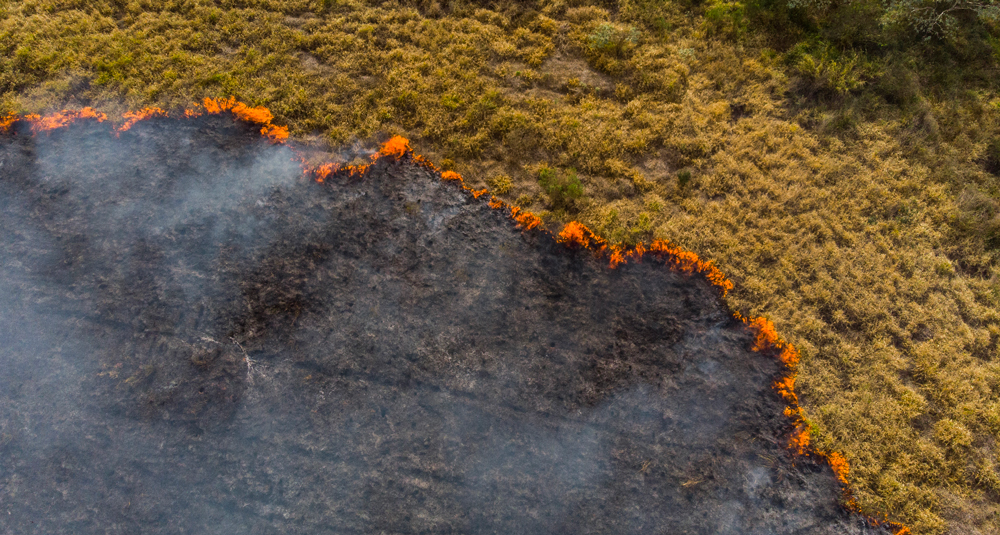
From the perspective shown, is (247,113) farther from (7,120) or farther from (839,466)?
(839,466)

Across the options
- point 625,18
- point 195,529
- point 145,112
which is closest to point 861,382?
point 625,18

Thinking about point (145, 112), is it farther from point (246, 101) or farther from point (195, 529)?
point (195, 529)

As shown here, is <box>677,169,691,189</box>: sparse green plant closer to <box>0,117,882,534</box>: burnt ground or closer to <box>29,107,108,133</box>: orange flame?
<box>0,117,882,534</box>: burnt ground

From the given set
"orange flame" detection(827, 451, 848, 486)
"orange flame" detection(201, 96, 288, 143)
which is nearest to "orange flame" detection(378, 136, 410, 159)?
"orange flame" detection(201, 96, 288, 143)

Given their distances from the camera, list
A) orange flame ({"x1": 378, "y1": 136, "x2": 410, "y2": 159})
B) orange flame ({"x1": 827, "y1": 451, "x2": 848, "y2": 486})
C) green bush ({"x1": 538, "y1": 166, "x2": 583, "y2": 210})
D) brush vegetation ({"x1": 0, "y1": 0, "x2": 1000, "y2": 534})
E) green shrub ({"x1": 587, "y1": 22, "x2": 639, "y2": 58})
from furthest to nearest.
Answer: green shrub ({"x1": 587, "y1": 22, "x2": 639, "y2": 58}) → orange flame ({"x1": 378, "y1": 136, "x2": 410, "y2": 159}) → green bush ({"x1": 538, "y1": 166, "x2": 583, "y2": 210}) → brush vegetation ({"x1": 0, "y1": 0, "x2": 1000, "y2": 534}) → orange flame ({"x1": 827, "y1": 451, "x2": 848, "y2": 486})

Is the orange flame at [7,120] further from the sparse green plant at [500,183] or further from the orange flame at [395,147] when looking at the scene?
the sparse green plant at [500,183]

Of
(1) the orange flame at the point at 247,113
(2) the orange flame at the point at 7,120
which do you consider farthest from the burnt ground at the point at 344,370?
(1) the orange flame at the point at 247,113
